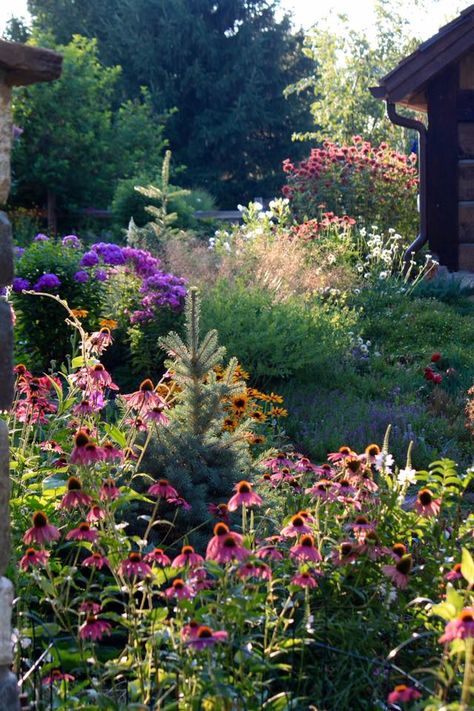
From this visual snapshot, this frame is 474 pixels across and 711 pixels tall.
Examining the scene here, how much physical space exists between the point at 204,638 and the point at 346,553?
86cm

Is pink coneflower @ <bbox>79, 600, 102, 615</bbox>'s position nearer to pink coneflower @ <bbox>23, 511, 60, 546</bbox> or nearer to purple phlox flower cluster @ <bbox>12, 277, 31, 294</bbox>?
pink coneflower @ <bbox>23, 511, 60, 546</bbox>

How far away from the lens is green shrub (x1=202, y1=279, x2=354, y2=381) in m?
7.50

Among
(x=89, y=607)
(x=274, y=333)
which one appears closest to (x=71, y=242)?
(x=274, y=333)

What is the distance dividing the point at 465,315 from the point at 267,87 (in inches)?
978

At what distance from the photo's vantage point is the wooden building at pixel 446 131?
36.0 ft

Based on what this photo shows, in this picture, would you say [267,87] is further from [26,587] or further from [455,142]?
[26,587]

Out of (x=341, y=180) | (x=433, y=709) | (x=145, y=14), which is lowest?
(x=433, y=709)

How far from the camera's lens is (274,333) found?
24.6 feet

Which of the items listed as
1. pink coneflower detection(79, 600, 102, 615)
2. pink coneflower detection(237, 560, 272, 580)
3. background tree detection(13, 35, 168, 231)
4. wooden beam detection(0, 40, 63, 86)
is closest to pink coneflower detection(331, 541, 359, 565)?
pink coneflower detection(237, 560, 272, 580)

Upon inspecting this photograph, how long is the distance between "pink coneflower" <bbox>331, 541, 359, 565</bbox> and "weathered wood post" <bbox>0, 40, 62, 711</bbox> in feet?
3.34

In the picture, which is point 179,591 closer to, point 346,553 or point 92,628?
point 92,628

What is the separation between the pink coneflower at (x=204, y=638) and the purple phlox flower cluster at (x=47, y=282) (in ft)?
17.5

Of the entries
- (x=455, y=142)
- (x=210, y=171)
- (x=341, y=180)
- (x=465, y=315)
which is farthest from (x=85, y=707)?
(x=210, y=171)

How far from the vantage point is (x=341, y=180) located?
14.0 metres
